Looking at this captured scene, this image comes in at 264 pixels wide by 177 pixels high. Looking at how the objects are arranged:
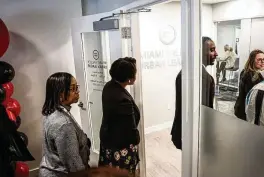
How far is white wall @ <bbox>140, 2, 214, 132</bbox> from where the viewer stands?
351 cm

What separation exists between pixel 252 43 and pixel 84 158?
3.85ft

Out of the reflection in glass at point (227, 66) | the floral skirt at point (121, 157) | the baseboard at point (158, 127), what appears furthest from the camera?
the baseboard at point (158, 127)

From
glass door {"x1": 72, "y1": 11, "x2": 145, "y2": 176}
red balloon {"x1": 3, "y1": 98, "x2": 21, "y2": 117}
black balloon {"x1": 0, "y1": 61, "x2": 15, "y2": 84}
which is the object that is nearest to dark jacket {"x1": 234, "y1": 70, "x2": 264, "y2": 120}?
glass door {"x1": 72, "y1": 11, "x2": 145, "y2": 176}

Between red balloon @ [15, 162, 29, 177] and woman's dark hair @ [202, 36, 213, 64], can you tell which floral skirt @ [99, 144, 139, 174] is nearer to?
red balloon @ [15, 162, 29, 177]

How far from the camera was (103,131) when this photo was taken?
6.37 ft

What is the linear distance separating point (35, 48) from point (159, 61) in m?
1.86

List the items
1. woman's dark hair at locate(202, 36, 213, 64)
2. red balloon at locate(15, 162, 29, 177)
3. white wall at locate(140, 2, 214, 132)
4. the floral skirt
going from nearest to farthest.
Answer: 1. woman's dark hair at locate(202, 36, 213, 64)
2. the floral skirt
3. red balloon at locate(15, 162, 29, 177)
4. white wall at locate(140, 2, 214, 132)

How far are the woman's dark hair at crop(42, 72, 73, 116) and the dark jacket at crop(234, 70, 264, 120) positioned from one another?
3.25 ft

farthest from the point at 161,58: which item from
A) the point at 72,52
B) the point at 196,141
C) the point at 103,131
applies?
the point at 196,141

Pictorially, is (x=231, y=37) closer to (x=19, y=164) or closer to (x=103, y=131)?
(x=103, y=131)

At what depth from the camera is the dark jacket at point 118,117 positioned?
1802 mm

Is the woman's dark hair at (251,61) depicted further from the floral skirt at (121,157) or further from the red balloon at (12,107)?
the red balloon at (12,107)

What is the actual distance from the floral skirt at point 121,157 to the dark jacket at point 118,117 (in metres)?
0.05

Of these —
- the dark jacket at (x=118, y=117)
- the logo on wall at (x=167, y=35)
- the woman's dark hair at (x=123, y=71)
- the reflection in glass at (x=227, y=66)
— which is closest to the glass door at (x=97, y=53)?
the woman's dark hair at (x=123, y=71)
